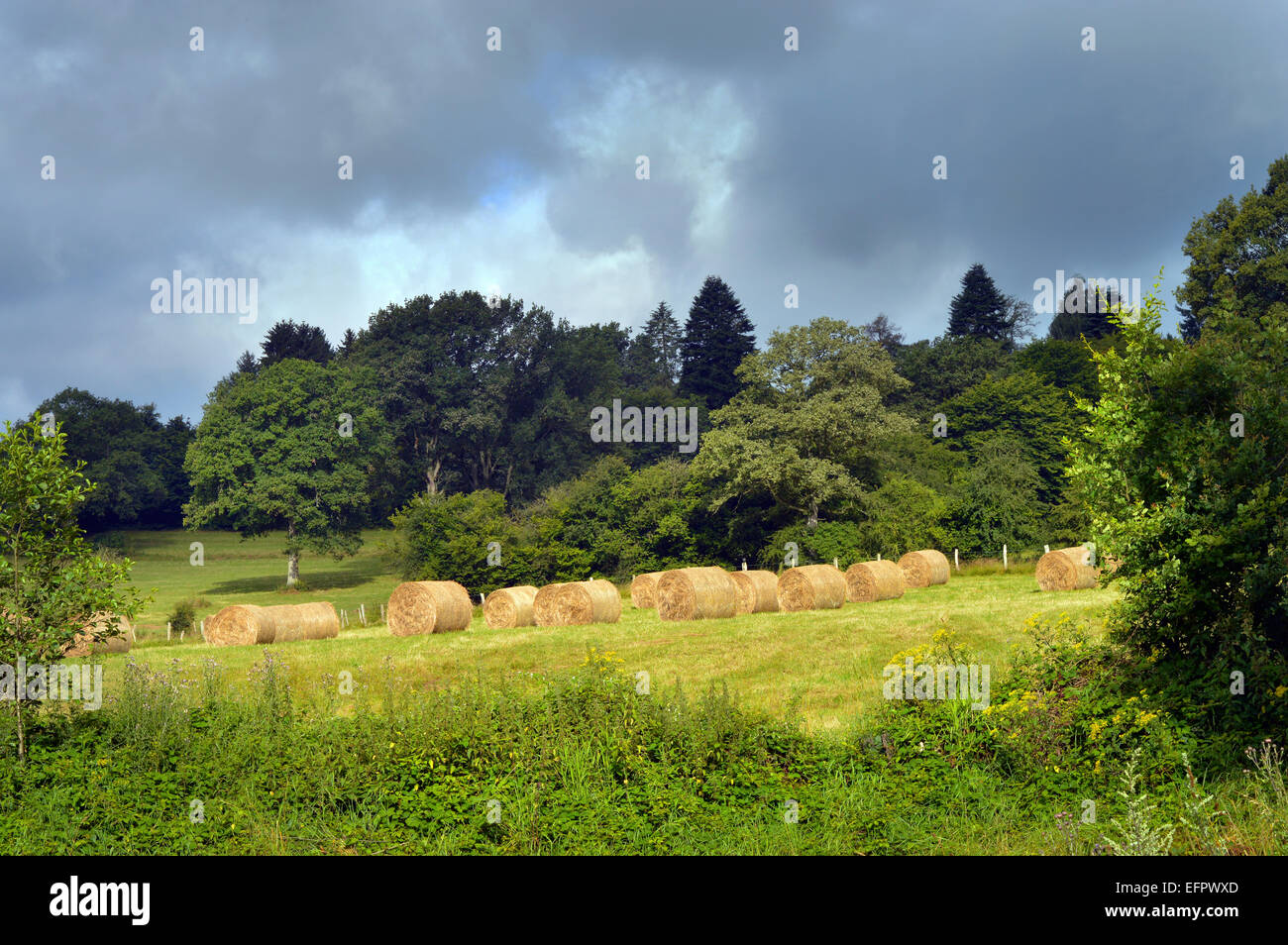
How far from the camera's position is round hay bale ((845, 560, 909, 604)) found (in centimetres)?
3281

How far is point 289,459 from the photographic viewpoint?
2490 inches

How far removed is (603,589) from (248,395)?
4370cm

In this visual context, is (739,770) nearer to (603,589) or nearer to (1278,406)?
(1278,406)

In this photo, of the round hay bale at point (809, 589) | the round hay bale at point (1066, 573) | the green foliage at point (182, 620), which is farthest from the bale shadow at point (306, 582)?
the round hay bale at point (1066, 573)

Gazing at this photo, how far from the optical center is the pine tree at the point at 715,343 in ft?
263

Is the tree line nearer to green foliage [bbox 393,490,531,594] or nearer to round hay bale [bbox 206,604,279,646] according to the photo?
green foliage [bbox 393,490,531,594]

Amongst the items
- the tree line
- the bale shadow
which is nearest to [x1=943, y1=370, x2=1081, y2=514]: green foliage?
the tree line

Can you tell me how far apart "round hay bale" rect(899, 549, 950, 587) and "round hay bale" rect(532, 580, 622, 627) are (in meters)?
12.4

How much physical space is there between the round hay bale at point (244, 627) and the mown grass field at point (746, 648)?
55.9 inches

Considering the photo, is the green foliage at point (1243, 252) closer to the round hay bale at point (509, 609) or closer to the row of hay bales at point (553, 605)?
the row of hay bales at point (553, 605)

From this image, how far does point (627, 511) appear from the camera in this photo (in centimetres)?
5653

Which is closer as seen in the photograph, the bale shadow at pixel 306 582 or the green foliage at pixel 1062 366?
the bale shadow at pixel 306 582

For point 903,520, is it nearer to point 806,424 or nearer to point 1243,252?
point 806,424
